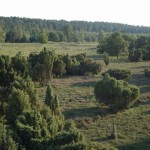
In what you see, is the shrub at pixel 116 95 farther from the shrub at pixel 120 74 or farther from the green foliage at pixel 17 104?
the shrub at pixel 120 74

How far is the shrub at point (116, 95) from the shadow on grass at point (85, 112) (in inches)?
44.8

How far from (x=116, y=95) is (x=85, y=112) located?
432 cm

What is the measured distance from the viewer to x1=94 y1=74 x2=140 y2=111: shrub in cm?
4175

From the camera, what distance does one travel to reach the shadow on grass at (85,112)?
3938 centimetres

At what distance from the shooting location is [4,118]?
32281 mm

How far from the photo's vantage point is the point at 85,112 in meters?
40.9

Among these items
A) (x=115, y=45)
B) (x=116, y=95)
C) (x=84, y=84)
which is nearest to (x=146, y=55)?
(x=115, y=45)

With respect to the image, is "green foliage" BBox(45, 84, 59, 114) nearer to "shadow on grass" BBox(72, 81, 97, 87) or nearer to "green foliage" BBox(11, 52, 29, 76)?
"green foliage" BBox(11, 52, 29, 76)

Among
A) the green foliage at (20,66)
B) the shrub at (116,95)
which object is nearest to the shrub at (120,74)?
the shrub at (116,95)

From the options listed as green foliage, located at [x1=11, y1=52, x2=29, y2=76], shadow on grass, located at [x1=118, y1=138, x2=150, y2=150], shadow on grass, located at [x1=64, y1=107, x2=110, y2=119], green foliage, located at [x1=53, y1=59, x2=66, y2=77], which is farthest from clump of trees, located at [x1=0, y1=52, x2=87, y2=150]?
green foliage, located at [x1=53, y1=59, x2=66, y2=77]

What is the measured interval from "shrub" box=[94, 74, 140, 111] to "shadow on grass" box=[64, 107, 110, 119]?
3.74 ft

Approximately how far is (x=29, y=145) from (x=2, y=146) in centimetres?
226

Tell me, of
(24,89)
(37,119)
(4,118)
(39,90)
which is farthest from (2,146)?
(39,90)

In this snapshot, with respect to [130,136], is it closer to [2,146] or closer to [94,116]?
[94,116]
